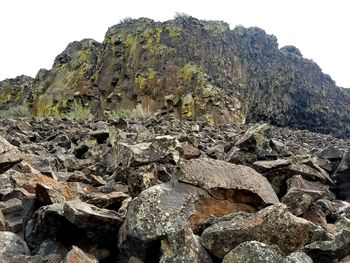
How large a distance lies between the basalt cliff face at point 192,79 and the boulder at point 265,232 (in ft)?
58.1

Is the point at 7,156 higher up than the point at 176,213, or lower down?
higher up

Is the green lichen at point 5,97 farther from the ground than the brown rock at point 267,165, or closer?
farther from the ground

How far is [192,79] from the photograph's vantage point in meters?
23.9

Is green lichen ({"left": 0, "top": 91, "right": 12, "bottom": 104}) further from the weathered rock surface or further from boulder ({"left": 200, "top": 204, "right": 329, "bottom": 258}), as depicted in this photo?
the weathered rock surface

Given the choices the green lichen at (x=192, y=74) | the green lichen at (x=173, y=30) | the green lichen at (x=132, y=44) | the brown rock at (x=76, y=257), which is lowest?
the brown rock at (x=76, y=257)

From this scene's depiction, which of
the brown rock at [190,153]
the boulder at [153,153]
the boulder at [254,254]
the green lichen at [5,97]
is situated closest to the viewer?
the boulder at [254,254]

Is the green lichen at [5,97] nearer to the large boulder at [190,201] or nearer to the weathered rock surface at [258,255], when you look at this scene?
the large boulder at [190,201]

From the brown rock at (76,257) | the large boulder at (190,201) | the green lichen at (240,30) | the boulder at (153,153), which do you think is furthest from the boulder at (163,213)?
the green lichen at (240,30)

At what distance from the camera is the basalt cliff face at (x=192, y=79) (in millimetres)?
23406

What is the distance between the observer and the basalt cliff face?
23.4 metres

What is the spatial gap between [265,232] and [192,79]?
21.6 m

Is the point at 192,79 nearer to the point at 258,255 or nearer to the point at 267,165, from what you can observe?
the point at 267,165

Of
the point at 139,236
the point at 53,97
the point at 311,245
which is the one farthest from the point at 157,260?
the point at 53,97

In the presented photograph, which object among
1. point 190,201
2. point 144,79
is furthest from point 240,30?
point 190,201
